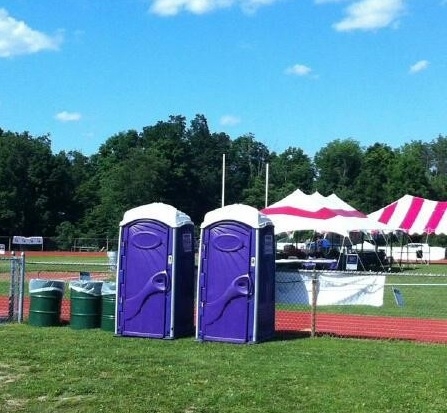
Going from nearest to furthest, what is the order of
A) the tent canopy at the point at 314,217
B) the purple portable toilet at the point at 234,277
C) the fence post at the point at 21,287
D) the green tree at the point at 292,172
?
1. the purple portable toilet at the point at 234,277
2. the fence post at the point at 21,287
3. the tent canopy at the point at 314,217
4. the green tree at the point at 292,172

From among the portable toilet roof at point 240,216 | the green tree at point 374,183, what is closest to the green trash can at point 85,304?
the portable toilet roof at point 240,216

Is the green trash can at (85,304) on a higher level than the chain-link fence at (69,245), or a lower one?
lower

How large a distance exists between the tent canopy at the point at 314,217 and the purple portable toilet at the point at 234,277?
54.8 feet

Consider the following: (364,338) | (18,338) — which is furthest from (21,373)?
(364,338)

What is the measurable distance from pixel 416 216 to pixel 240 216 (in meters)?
32.9

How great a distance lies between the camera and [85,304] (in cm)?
1307

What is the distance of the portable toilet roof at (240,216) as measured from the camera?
38.0 feet

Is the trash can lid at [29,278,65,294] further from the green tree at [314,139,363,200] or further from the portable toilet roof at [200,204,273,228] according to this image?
the green tree at [314,139,363,200]

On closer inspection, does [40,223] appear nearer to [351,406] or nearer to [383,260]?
[383,260]

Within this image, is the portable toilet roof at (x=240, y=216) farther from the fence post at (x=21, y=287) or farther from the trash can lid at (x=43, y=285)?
the fence post at (x=21, y=287)

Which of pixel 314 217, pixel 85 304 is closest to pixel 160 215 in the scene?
pixel 85 304

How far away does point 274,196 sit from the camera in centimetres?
9644

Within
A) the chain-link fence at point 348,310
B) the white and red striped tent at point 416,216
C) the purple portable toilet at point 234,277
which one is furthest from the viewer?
the white and red striped tent at point 416,216

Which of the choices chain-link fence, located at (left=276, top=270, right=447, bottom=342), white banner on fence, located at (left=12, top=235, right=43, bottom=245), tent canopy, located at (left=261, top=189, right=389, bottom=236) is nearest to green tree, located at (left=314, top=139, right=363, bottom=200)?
white banner on fence, located at (left=12, top=235, right=43, bottom=245)
